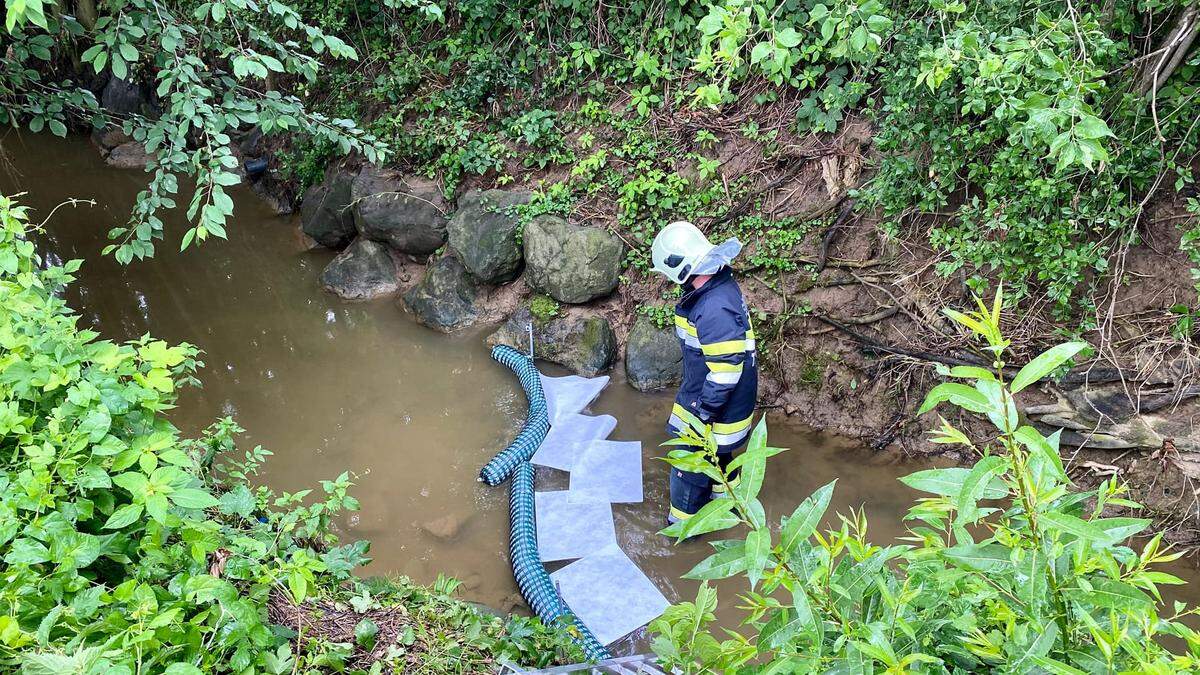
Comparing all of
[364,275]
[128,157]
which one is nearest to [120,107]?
[128,157]

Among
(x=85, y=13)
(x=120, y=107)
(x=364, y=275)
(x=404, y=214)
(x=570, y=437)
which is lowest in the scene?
(x=570, y=437)

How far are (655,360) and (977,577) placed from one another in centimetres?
415

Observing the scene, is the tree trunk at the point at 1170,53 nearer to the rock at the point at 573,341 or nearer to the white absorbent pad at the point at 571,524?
the rock at the point at 573,341

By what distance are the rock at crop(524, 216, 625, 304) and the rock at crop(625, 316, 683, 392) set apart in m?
0.61

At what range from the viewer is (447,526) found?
4.39 m

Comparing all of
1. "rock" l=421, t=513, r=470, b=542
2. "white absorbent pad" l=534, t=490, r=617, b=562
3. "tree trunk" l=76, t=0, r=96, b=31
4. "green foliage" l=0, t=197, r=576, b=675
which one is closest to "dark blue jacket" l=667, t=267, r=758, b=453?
"white absorbent pad" l=534, t=490, r=617, b=562

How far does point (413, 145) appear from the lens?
657cm

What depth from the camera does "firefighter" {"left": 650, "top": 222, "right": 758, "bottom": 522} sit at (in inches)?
150

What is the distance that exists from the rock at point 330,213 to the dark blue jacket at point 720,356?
4.20 m

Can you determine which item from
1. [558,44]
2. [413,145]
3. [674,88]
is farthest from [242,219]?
[674,88]

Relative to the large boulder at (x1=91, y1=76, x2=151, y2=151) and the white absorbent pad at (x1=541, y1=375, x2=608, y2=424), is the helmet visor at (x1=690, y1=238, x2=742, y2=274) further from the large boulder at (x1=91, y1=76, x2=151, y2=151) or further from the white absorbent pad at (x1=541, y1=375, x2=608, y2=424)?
the large boulder at (x1=91, y1=76, x2=151, y2=151)

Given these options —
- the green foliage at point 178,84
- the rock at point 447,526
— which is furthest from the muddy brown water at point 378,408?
the green foliage at point 178,84

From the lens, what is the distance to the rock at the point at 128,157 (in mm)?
8992

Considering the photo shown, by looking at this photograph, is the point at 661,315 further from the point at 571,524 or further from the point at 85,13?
the point at 85,13
